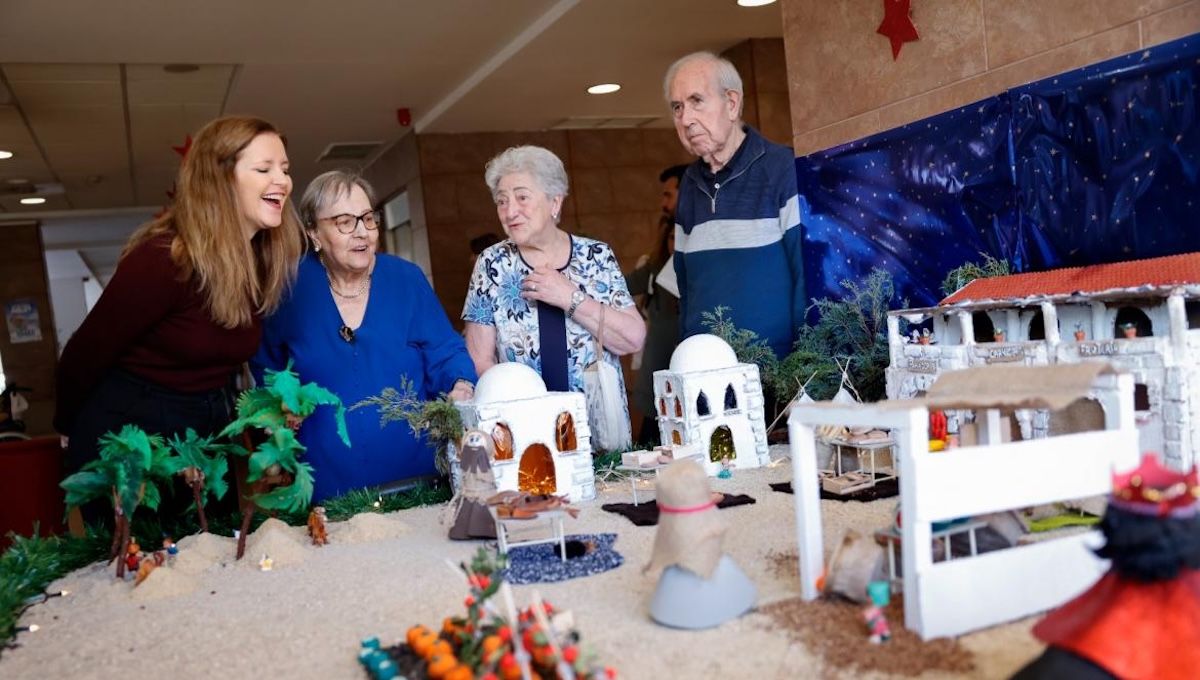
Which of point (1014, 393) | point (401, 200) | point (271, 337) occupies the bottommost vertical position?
point (1014, 393)

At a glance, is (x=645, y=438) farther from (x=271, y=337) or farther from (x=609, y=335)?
(x=271, y=337)

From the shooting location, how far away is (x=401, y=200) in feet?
30.0

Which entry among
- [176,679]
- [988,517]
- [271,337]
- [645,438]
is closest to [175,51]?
[271,337]

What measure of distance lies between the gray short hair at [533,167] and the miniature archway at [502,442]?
995 mm

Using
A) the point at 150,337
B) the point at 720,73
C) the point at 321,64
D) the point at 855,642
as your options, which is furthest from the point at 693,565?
the point at 321,64

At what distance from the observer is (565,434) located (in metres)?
2.68

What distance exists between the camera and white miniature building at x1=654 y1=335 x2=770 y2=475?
2.82m

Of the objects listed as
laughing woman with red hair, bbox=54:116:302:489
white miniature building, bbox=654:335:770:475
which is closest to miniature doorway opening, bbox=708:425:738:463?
white miniature building, bbox=654:335:770:475

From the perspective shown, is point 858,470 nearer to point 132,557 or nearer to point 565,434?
point 565,434

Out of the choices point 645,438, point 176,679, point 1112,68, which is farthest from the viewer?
point 645,438

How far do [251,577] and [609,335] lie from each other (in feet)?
4.76

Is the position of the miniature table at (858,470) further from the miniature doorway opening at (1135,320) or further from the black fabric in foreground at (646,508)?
the miniature doorway opening at (1135,320)

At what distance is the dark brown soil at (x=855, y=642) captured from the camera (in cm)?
137

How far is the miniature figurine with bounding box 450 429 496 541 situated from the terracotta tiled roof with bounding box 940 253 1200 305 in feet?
4.07
